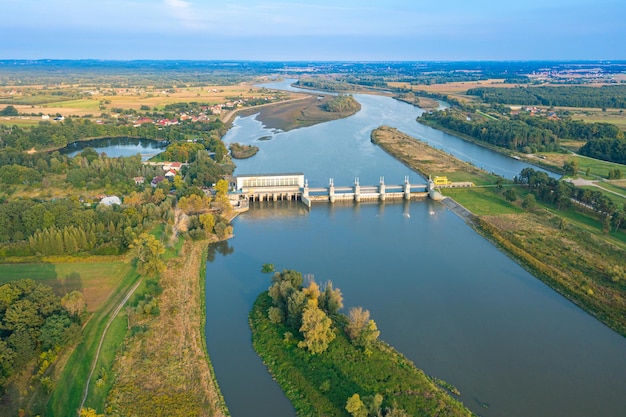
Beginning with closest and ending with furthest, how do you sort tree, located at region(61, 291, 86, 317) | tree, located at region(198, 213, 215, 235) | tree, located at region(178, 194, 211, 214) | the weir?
tree, located at region(61, 291, 86, 317) < tree, located at region(198, 213, 215, 235) < tree, located at region(178, 194, 211, 214) < the weir

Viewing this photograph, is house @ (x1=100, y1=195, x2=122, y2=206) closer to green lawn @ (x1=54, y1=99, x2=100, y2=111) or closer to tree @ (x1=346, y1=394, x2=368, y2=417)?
tree @ (x1=346, y1=394, x2=368, y2=417)

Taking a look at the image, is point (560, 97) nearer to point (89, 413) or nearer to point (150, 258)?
point (150, 258)

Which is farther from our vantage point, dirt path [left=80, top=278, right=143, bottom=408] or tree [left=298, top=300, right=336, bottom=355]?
tree [left=298, top=300, right=336, bottom=355]

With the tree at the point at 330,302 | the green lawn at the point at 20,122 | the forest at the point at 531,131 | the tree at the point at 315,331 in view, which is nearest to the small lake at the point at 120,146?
the green lawn at the point at 20,122

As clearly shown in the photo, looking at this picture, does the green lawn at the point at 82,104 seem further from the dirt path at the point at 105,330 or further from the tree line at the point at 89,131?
the dirt path at the point at 105,330

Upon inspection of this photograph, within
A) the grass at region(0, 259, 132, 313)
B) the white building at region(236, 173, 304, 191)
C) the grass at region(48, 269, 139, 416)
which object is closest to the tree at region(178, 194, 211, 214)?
the white building at region(236, 173, 304, 191)

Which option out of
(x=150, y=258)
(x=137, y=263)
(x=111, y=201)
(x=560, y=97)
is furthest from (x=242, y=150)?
(x=560, y=97)

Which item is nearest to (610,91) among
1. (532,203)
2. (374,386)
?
(532,203)
